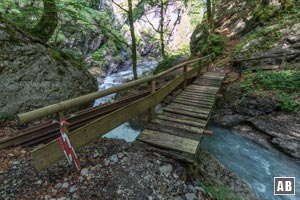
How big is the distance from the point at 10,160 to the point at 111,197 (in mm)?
1674

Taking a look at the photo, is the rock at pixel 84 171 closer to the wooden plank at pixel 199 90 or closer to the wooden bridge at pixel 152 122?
the wooden bridge at pixel 152 122

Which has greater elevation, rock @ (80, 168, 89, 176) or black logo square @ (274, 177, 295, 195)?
rock @ (80, 168, 89, 176)

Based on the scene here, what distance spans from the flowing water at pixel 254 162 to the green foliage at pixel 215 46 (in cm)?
852

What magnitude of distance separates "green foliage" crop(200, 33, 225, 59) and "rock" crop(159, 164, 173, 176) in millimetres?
11961

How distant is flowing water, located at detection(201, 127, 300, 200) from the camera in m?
4.47

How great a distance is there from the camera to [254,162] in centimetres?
533

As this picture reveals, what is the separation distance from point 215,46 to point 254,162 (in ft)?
35.1

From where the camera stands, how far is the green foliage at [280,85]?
630 centimetres

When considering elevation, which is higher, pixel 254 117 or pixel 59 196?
pixel 59 196

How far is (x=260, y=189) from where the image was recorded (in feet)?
14.2

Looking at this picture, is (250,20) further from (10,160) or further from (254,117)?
(10,160)

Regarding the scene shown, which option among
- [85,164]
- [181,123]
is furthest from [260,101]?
[85,164]

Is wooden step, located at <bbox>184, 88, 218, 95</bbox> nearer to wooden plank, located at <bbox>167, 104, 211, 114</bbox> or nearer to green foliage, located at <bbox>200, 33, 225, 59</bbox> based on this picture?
wooden plank, located at <bbox>167, 104, 211, 114</bbox>

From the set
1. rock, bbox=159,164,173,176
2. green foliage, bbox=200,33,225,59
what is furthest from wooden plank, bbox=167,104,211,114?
green foliage, bbox=200,33,225,59
